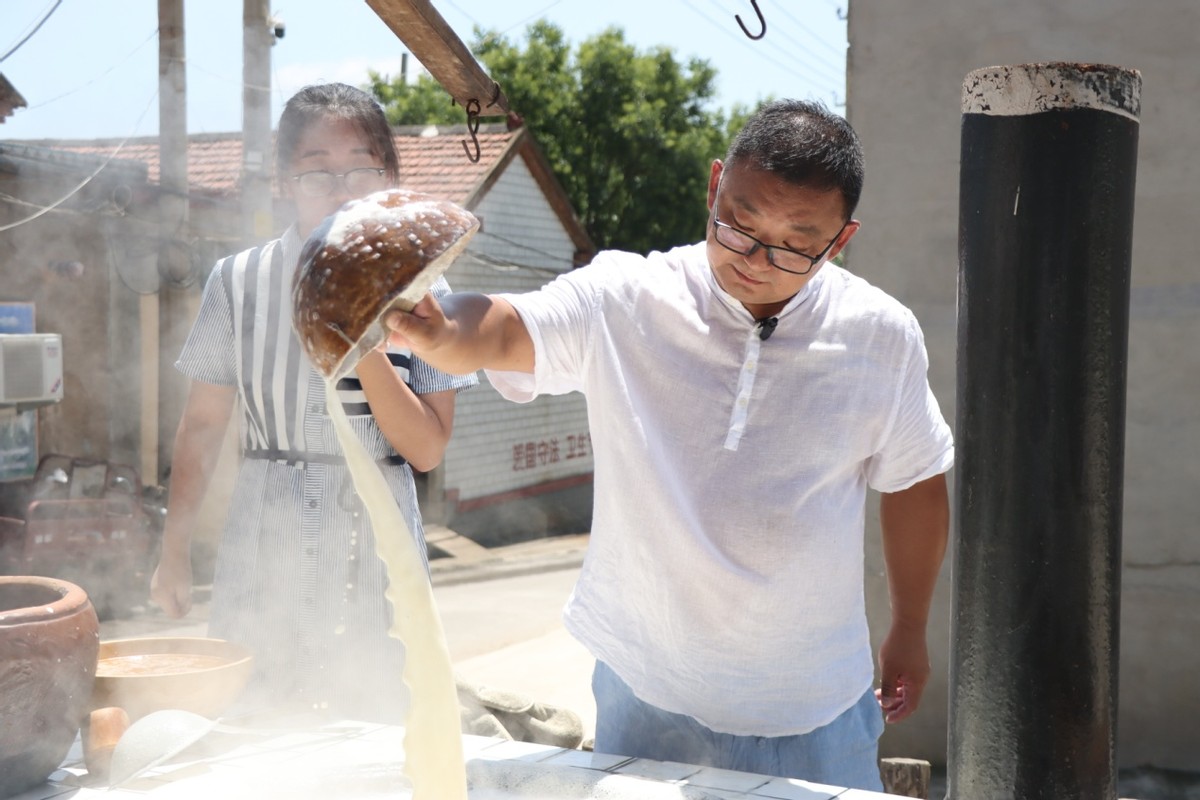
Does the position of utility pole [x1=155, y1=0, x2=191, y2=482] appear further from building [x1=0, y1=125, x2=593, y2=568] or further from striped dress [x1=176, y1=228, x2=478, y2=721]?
striped dress [x1=176, y1=228, x2=478, y2=721]

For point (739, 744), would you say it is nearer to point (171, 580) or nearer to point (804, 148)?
point (804, 148)

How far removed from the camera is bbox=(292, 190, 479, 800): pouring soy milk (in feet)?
4.41

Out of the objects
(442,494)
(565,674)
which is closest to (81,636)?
(565,674)

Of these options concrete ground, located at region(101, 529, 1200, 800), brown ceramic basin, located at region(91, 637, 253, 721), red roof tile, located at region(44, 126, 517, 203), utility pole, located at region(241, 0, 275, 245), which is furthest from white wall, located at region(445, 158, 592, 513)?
brown ceramic basin, located at region(91, 637, 253, 721)

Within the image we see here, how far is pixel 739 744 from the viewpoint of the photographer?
6.55 feet

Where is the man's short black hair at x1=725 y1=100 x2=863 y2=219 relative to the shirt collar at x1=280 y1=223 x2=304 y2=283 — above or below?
above

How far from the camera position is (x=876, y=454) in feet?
6.91

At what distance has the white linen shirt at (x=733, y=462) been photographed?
1979 mm

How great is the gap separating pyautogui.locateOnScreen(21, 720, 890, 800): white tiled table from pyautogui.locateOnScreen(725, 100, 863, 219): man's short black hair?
0.95 meters

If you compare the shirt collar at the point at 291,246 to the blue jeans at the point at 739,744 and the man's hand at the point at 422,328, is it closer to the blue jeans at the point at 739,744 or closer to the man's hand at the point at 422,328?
the man's hand at the point at 422,328

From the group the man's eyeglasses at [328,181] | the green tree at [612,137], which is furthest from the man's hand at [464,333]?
the green tree at [612,137]

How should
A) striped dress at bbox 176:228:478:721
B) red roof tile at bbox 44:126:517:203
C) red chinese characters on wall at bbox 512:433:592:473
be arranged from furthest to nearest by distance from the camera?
1. red chinese characters on wall at bbox 512:433:592:473
2. red roof tile at bbox 44:126:517:203
3. striped dress at bbox 176:228:478:721

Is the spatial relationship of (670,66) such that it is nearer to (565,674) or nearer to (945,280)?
(565,674)

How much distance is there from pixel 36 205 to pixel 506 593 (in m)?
5.40
